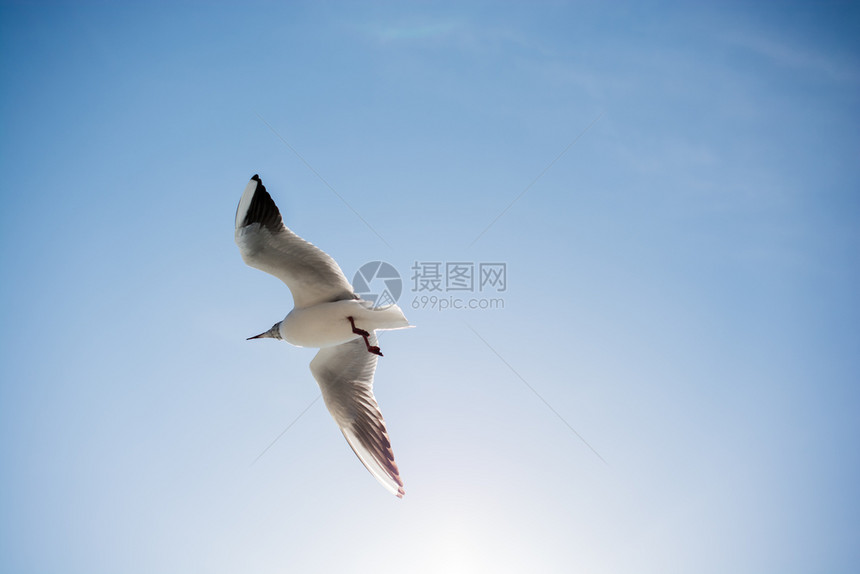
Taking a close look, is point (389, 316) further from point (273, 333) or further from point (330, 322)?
point (273, 333)

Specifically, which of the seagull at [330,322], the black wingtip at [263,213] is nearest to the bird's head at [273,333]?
the seagull at [330,322]

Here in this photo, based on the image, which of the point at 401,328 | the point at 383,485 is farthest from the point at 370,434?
the point at 401,328

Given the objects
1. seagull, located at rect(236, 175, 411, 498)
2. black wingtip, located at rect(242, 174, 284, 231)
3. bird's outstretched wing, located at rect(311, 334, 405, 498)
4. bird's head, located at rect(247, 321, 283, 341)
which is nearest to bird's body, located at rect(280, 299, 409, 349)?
seagull, located at rect(236, 175, 411, 498)

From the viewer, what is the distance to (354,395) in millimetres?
5191

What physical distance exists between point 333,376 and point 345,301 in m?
1.02

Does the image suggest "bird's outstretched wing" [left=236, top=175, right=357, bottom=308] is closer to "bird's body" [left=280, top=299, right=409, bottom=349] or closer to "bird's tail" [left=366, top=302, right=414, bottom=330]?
"bird's body" [left=280, top=299, right=409, bottom=349]

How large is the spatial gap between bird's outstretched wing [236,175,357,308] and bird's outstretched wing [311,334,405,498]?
65cm

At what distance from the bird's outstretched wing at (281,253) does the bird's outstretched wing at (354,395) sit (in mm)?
648

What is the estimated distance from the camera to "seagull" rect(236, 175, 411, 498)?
14.4 feet

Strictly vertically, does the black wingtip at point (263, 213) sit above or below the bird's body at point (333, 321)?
above

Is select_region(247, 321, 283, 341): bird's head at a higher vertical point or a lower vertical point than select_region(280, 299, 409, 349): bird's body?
lower

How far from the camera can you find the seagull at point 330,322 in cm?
439

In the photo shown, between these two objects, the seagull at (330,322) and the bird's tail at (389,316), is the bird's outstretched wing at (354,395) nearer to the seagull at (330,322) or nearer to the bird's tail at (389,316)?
the seagull at (330,322)

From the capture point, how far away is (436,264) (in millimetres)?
5336
